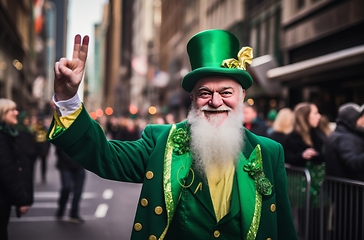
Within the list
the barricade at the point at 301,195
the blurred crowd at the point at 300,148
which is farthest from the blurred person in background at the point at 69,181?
the barricade at the point at 301,195

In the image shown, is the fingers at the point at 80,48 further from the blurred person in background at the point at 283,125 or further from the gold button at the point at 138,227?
the blurred person in background at the point at 283,125

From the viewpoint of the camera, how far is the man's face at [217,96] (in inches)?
125

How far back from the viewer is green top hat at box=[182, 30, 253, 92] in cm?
313

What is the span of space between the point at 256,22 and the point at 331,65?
11921mm

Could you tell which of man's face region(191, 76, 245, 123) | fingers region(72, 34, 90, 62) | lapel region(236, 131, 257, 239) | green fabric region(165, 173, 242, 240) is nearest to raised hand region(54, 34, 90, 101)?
fingers region(72, 34, 90, 62)

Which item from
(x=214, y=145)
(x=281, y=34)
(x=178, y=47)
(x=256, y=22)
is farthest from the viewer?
(x=178, y=47)

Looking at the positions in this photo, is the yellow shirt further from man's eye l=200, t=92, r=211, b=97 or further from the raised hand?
the raised hand

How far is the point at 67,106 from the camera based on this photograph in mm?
2758

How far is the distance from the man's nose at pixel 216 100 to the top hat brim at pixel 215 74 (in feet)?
0.41

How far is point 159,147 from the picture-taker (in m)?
3.19

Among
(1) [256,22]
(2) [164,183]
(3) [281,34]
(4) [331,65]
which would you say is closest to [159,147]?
(2) [164,183]

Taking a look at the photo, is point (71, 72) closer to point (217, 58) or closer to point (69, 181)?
point (217, 58)

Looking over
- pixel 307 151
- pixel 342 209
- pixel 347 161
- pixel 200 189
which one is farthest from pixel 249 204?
pixel 307 151

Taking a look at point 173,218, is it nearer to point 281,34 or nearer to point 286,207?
point 286,207
